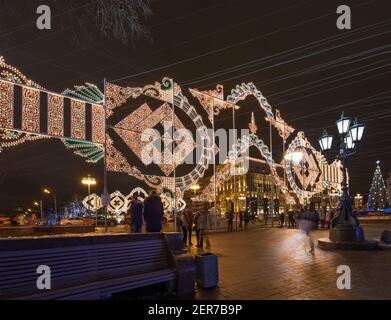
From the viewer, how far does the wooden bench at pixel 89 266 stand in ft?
18.1

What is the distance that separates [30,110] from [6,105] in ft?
2.89

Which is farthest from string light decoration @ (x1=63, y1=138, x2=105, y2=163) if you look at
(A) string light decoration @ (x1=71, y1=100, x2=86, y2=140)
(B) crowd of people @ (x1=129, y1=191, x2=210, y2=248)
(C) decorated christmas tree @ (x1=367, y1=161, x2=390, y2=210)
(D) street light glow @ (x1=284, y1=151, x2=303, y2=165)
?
(C) decorated christmas tree @ (x1=367, y1=161, x2=390, y2=210)

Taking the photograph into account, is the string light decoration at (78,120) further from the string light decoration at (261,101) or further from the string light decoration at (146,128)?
the string light decoration at (261,101)

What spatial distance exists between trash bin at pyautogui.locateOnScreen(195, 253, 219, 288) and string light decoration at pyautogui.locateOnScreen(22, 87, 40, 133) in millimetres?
9117

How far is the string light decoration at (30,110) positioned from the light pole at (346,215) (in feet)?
34.3

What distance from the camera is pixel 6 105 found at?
14.1 meters

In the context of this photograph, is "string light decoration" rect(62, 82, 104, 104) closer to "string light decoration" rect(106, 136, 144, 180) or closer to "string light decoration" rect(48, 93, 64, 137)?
"string light decoration" rect(48, 93, 64, 137)

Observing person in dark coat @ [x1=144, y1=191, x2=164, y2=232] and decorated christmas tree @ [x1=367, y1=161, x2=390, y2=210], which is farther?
decorated christmas tree @ [x1=367, y1=161, x2=390, y2=210]

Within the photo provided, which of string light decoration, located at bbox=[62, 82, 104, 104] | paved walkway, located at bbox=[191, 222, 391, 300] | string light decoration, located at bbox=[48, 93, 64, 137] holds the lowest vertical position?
paved walkway, located at bbox=[191, 222, 391, 300]

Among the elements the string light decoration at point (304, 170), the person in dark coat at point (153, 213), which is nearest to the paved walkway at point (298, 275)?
the person in dark coat at point (153, 213)

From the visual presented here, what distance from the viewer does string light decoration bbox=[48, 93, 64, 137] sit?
50.5 feet

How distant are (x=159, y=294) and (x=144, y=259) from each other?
67 centimetres
